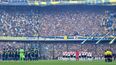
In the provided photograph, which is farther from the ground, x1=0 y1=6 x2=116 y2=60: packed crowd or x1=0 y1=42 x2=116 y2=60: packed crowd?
x1=0 y1=6 x2=116 y2=60: packed crowd

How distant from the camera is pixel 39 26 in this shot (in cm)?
6788

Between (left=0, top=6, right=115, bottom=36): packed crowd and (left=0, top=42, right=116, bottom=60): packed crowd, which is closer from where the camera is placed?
(left=0, top=42, right=116, bottom=60): packed crowd

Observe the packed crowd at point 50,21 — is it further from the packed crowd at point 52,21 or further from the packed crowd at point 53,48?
the packed crowd at point 53,48

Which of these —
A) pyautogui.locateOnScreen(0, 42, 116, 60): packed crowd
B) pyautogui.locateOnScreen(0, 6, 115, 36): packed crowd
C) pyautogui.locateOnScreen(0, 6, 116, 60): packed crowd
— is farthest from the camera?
pyautogui.locateOnScreen(0, 6, 115, 36): packed crowd

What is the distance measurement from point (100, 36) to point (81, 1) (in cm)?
565

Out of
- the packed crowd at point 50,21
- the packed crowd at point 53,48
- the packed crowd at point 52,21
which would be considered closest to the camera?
the packed crowd at point 53,48

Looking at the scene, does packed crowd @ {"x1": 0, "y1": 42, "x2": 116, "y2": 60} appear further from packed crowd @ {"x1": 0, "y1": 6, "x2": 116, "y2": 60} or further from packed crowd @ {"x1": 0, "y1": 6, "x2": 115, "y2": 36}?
packed crowd @ {"x1": 0, "y1": 6, "x2": 115, "y2": 36}

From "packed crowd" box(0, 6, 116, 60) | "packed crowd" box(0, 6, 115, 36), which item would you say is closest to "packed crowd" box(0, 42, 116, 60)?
"packed crowd" box(0, 6, 116, 60)

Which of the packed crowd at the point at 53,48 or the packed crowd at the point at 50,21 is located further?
the packed crowd at the point at 50,21

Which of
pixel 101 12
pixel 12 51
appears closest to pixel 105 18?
pixel 101 12

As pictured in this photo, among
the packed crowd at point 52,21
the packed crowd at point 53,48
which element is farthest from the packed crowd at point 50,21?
the packed crowd at point 53,48

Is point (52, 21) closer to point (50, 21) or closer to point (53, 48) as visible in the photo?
point (50, 21)

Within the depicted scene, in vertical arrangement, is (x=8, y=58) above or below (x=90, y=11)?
below

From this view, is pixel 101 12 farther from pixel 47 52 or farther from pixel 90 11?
pixel 47 52
